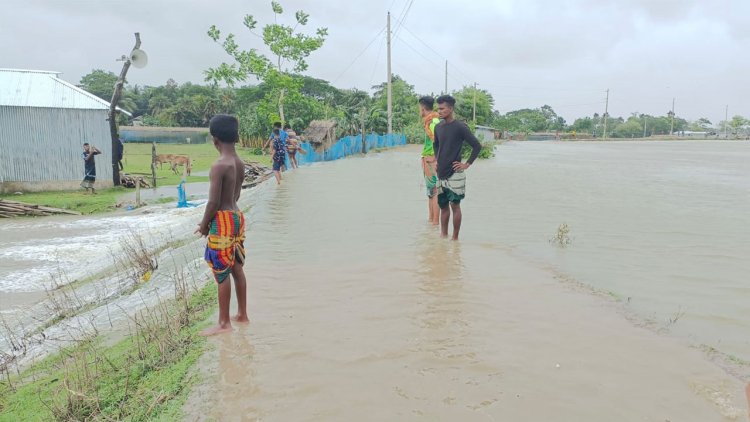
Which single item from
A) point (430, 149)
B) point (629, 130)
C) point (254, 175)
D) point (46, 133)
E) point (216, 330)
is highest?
point (629, 130)

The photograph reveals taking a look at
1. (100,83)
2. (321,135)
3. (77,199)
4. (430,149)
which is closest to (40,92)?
(77,199)

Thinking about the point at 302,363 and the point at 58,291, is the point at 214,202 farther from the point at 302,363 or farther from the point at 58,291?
the point at 58,291

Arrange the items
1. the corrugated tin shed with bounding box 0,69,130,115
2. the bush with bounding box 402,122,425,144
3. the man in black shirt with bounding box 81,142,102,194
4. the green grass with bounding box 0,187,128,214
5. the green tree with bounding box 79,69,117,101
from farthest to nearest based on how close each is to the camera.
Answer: the green tree with bounding box 79,69,117,101
the bush with bounding box 402,122,425,144
the corrugated tin shed with bounding box 0,69,130,115
the man in black shirt with bounding box 81,142,102,194
the green grass with bounding box 0,187,128,214

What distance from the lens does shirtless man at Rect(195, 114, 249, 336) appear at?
381 centimetres

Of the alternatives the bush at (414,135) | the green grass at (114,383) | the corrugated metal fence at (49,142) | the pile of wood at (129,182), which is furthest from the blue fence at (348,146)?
the green grass at (114,383)

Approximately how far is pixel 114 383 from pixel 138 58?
16.5 m

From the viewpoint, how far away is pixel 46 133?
15883 millimetres

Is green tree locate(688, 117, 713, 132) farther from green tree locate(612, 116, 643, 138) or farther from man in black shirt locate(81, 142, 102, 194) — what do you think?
man in black shirt locate(81, 142, 102, 194)

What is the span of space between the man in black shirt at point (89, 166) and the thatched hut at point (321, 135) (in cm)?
1011

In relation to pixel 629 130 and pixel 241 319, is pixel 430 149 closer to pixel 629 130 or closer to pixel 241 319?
pixel 241 319

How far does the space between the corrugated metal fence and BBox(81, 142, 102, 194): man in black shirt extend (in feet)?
1.87

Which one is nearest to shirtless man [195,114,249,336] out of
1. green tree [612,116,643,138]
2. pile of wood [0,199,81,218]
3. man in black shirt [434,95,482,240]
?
man in black shirt [434,95,482,240]

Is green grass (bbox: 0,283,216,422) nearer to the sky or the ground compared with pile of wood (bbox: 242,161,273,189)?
nearer to the ground

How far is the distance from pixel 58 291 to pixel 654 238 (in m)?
8.42
